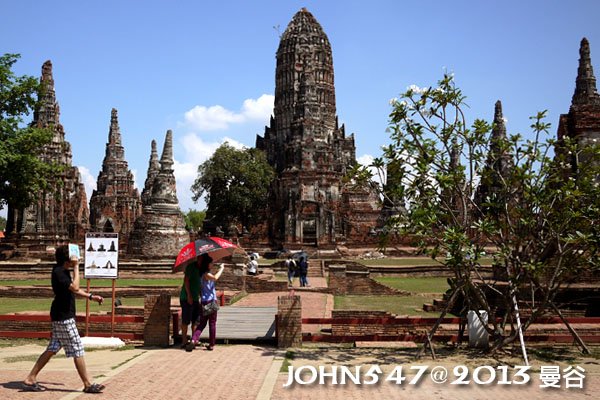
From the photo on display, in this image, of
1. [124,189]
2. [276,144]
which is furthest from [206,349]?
[276,144]

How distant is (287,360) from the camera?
29.7ft

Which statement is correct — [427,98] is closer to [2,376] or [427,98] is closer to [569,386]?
[569,386]

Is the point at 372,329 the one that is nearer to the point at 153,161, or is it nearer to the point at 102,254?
the point at 102,254

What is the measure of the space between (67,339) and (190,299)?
2995 millimetres

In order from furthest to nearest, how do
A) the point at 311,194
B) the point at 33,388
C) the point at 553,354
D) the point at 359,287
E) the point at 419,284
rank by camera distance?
the point at 311,194
the point at 419,284
the point at 359,287
the point at 553,354
the point at 33,388

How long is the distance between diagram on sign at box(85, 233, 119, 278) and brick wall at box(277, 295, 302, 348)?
2.95 metres

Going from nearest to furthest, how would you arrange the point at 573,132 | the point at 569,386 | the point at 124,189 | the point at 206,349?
the point at 569,386 < the point at 206,349 < the point at 573,132 < the point at 124,189

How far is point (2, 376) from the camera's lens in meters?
7.89

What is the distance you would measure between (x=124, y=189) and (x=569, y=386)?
5875 cm

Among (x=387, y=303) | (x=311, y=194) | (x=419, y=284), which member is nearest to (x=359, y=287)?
(x=387, y=303)

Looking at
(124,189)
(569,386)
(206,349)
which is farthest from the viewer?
(124,189)

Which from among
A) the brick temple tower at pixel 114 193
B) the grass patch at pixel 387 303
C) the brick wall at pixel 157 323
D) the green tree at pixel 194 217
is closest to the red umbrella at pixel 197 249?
the brick wall at pixel 157 323

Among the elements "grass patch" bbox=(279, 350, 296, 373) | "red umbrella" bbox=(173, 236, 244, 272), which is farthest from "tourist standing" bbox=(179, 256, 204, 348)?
"grass patch" bbox=(279, 350, 296, 373)

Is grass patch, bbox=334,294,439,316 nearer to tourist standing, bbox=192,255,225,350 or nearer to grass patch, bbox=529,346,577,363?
grass patch, bbox=529,346,577,363
